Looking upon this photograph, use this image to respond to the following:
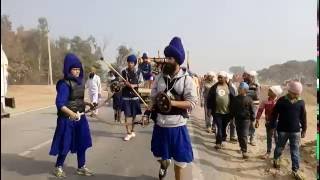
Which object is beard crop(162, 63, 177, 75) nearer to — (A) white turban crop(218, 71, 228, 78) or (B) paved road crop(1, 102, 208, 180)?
(B) paved road crop(1, 102, 208, 180)

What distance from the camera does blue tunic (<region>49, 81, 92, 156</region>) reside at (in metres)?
7.05

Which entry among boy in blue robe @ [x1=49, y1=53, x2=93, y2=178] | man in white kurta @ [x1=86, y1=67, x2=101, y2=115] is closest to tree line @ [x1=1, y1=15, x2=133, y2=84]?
man in white kurta @ [x1=86, y1=67, x2=101, y2=115]

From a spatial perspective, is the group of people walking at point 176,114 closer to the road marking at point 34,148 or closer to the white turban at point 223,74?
the white turban at point 223,74

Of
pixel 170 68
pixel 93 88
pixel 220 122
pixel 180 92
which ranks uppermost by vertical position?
pixel 170 68

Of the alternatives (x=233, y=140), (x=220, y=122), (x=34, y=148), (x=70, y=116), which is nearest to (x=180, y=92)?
(x=70, y=116)

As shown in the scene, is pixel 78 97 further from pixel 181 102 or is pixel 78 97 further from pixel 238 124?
pixel 238 124

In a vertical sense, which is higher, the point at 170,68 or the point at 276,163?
the point at 170,68

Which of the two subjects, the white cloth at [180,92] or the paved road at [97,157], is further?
the paved road at [97,157]

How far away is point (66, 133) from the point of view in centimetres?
716

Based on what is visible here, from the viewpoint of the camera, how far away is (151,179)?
743 cm

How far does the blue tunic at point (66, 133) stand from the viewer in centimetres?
705

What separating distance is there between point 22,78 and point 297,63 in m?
73.4

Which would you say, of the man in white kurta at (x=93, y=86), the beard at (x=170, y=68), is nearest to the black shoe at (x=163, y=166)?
the beard at (x=170, y=68)

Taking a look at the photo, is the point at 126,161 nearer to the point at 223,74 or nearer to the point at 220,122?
the point at 220,122
